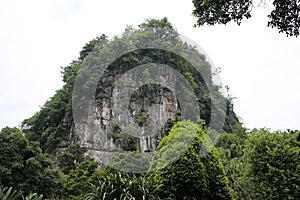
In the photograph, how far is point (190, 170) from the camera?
598cm

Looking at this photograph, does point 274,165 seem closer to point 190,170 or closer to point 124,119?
point 190,170

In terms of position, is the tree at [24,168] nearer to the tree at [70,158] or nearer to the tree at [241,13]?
the tree at [70,158]

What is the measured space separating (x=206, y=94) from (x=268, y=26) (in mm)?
26072

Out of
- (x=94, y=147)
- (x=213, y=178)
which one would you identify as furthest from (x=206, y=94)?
(x=213, y=178)

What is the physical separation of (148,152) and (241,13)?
20.9 metres

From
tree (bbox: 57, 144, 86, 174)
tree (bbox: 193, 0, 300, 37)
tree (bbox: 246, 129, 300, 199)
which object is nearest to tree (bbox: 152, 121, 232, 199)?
Answer: tree (bbox: 193, 0, 300, 37)

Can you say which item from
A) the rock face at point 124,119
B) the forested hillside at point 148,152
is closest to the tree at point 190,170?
the forested hillside at point 148,152

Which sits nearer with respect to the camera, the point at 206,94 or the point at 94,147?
the point at 94,147

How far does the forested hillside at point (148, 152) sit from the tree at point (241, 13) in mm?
2593

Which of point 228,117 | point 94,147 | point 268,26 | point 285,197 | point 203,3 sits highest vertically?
point 228,117

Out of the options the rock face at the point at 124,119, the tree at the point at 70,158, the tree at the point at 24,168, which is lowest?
the tree at the point at 24,168

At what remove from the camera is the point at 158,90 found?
2848cm

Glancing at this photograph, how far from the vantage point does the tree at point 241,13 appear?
4.18m

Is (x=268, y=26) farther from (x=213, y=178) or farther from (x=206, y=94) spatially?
(x=206, y=94)
